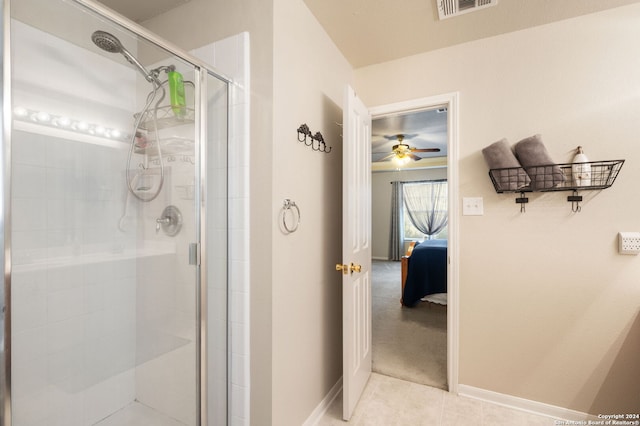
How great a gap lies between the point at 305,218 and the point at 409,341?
6.73ft

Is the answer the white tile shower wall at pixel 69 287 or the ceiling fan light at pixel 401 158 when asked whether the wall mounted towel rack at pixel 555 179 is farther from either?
the ceiling fan light at pixel 401 158

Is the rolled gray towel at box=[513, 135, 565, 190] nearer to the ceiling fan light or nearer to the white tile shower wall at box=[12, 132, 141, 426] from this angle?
the white tile shower wall at box=[12, 132, 141, 426]

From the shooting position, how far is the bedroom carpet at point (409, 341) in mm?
2347

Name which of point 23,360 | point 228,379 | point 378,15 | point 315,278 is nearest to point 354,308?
point 315,278

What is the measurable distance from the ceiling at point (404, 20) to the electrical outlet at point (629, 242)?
1328mm

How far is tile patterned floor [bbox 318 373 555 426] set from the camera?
5.85ft

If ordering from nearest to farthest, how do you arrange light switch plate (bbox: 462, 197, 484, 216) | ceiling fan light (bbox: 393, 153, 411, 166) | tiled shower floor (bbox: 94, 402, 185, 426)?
1. tiled shower floor (bbox: 94, 402, 185, 426)
2. light switch plate (bbox: 462, 197, 484, 216)
3. ceiling fan light (bbox: 393, 153, 411, 166)

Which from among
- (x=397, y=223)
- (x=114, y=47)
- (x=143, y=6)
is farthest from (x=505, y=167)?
(x=397, y=223)

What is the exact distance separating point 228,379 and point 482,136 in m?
2.19

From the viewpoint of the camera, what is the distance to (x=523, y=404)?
1.87 meters

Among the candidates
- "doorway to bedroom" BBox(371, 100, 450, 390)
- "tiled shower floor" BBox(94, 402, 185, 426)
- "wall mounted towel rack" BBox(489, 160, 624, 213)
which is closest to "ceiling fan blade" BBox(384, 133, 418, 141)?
"doorway to bedroom" BBox(371, 100, 450, 390)

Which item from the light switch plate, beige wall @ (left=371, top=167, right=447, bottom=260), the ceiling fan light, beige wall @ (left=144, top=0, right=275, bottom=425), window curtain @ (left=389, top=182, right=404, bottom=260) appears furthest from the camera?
beige wall @ (left=371, top=167, right=447, bottom=260)

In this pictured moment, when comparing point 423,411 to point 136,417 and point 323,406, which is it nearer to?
point 323,406

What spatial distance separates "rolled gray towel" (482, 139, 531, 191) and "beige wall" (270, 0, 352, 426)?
1.03 meters
